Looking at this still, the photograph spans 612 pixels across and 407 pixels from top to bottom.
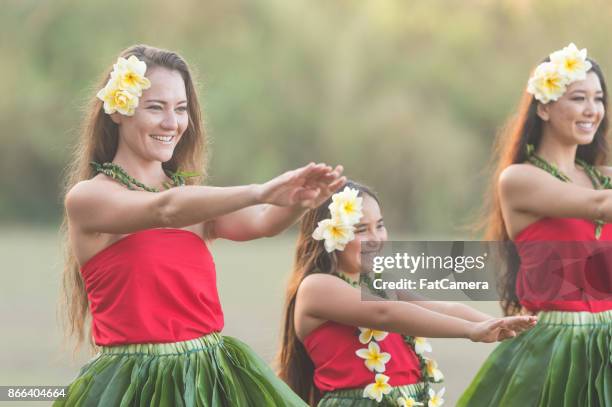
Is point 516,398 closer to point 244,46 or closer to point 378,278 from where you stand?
point 378,278

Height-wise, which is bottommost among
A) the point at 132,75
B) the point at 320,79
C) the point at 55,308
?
the point at 55,308

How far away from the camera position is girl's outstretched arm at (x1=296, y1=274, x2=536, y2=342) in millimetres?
2791

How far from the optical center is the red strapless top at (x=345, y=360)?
9.65 feet

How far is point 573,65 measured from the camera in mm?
3213

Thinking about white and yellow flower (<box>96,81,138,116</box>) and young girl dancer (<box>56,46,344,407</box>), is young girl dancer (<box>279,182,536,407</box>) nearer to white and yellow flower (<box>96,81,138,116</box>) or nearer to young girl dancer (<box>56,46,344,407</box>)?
young girl dancer (<box>56,46,344,407</box>)

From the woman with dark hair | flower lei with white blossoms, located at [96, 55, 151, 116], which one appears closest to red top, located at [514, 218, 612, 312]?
the woman with dark hair

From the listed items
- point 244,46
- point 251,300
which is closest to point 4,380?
point 251,300

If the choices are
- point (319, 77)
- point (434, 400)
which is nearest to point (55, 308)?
point (434, 400)

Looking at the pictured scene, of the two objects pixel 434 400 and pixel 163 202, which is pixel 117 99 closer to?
pixel 163 202

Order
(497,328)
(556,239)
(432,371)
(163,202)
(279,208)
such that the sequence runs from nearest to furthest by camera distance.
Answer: (163,202), (279,208), (497,328), (432,371), (556,239)

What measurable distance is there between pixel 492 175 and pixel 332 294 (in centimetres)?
80

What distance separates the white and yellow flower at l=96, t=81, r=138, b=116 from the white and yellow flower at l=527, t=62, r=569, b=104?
1.27 meters

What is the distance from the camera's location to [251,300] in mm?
8906

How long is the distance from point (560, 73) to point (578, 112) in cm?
13
